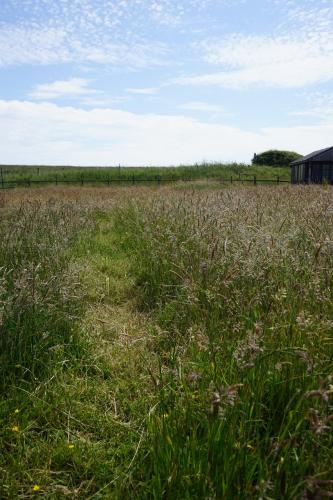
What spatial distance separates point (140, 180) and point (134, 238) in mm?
28971

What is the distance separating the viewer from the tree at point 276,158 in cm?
4669

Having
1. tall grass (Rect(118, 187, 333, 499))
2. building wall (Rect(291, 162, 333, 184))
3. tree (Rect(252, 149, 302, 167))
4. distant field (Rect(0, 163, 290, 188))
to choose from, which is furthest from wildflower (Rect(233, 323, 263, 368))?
tree (Rect(252, 149, 302, 167))

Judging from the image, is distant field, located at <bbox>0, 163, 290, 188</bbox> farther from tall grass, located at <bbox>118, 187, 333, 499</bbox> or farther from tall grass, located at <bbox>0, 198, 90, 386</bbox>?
tall grass, located at <bbox>118, 187, 333, 499</bbox>

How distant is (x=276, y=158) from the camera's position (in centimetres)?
4750

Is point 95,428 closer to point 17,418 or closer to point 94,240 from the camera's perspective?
point 17,418

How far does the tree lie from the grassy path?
45.9 m

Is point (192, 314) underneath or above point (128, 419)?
above

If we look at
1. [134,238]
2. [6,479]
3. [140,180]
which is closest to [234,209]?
[134,238]

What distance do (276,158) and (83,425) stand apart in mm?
48046

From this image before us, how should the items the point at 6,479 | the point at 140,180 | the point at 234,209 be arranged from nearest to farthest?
the point at 6,479 → the point at 234,209 → the point at 140,180

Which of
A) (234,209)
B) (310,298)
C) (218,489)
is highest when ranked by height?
(234,209)

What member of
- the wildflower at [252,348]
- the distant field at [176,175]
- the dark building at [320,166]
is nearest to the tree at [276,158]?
the distant field at [176,175]

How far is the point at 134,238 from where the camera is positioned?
7.37m

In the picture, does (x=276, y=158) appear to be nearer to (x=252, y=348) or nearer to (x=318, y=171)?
(x=318, y=171)
